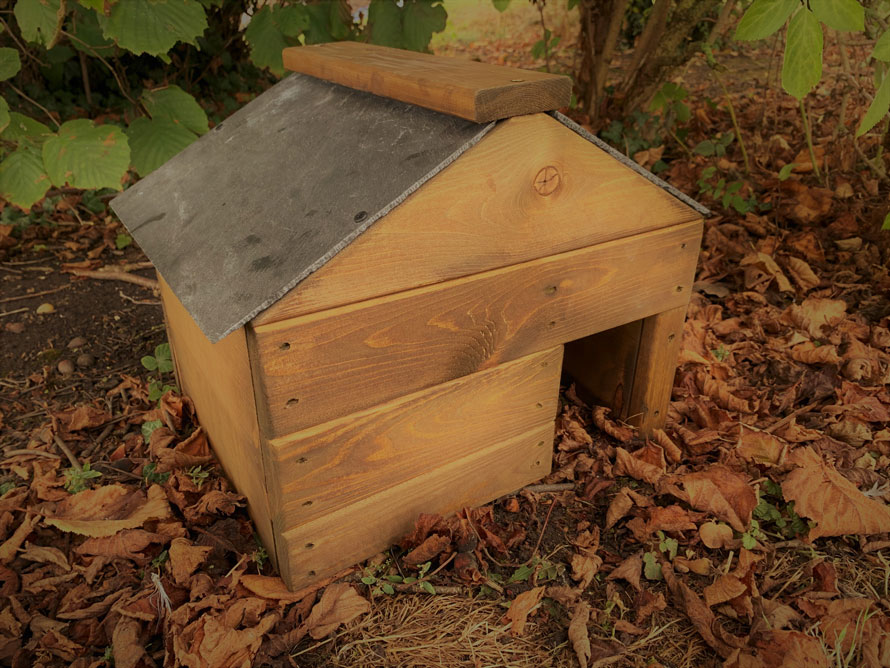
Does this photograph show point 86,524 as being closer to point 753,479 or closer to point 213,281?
point 213,281

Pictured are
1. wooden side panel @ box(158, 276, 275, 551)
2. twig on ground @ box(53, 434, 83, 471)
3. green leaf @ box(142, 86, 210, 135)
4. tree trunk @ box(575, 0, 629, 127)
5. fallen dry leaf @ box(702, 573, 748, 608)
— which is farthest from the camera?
tree trunk @ box(575, 0, 629, 127)

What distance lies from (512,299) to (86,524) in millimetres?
1242

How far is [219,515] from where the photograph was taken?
75.4 inches

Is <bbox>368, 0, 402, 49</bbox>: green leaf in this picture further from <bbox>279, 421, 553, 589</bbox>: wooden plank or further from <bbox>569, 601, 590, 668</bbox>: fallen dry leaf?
<bbox>569, 601, 590, 668</bbox>: fallen dry leaf

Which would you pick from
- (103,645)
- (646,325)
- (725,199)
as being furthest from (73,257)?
(725,199)

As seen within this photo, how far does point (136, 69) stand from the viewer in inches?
198

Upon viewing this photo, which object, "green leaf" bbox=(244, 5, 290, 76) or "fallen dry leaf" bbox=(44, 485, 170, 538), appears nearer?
"fallen dry leaf" bbox=(44, 485, 170, 538)

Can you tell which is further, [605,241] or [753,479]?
[753,479]

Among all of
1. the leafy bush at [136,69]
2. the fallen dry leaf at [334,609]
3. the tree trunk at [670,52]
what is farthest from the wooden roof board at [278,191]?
the tree trunk at [670,52]

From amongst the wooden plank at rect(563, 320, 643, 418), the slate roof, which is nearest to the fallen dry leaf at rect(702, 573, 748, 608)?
the wooden plank at rect(563, 320, 643, 418)

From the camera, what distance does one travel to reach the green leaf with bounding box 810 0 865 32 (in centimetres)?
139

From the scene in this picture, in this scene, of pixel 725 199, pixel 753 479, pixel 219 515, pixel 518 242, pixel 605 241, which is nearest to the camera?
pixel 518 242

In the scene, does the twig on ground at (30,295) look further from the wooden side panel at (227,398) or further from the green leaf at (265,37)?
the green leaf at (265,37)

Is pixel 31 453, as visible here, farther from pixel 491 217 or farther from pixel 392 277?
pixel 491 217
